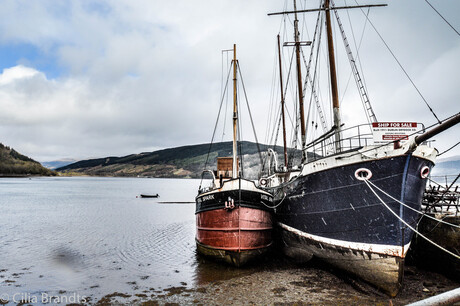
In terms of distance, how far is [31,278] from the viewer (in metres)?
11.7

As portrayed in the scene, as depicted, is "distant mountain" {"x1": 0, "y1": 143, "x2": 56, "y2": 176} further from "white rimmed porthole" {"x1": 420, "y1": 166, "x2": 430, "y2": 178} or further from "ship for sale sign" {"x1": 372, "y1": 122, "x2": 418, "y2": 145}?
"white rimmed porthole" {"x1": 420, "y1": 166, "x2": 430, "y2": 178}

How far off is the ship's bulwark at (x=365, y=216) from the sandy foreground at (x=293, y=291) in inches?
24.6

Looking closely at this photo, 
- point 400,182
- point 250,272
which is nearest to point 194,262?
point 250,272

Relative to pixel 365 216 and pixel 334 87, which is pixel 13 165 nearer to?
pixel 334 87

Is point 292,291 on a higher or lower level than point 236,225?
lower

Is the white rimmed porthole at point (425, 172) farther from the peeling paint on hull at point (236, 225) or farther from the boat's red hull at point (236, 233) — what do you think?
the boat's red hull at point (236, 233)

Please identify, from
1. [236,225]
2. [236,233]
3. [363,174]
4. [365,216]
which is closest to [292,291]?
[236,233]

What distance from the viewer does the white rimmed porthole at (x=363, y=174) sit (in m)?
9.27

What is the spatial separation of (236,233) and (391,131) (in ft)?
23.3

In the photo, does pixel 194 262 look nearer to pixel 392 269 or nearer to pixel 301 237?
pixel 301 237

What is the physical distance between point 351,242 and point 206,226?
6.48 meters

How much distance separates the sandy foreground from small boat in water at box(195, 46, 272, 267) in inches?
52.5

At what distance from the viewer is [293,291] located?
9.73 meters

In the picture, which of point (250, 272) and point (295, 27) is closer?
point (250, 272)
